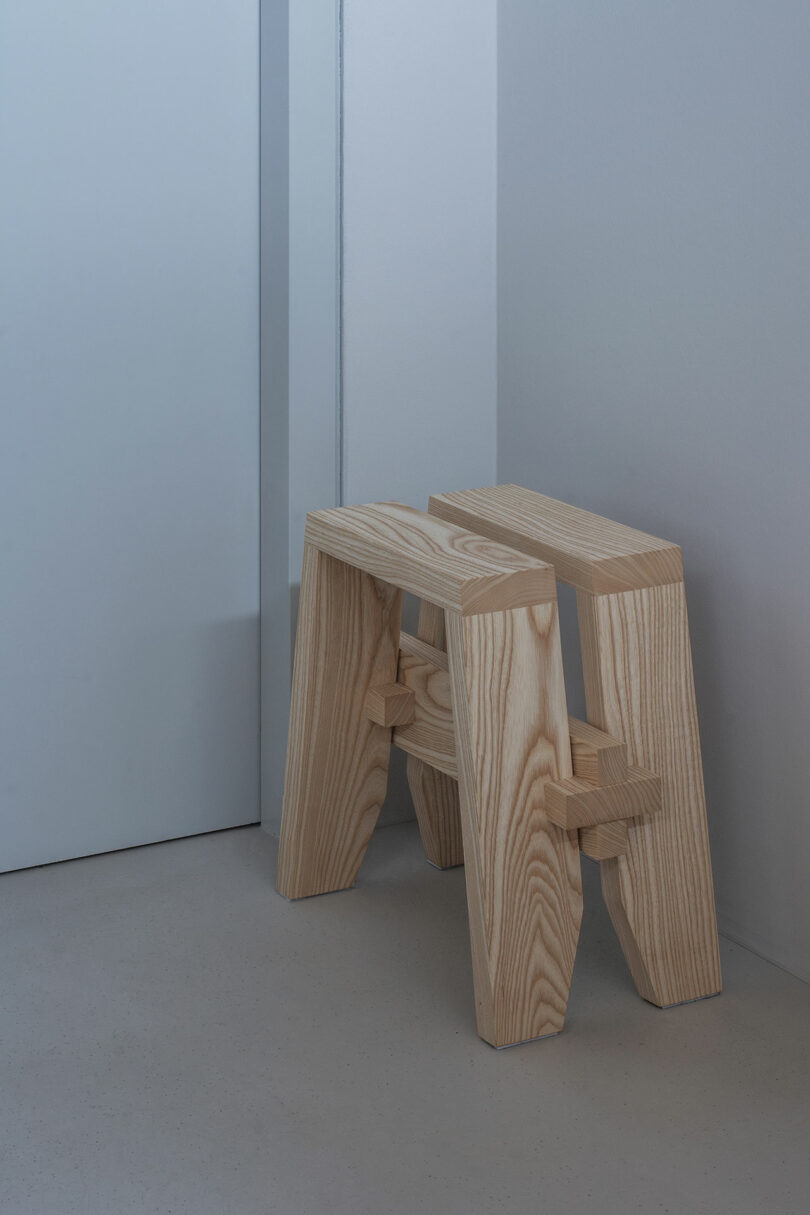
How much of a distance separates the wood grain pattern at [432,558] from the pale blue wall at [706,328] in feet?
0.88

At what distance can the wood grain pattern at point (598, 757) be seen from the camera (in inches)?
46.1

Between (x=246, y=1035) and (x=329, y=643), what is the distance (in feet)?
1.43

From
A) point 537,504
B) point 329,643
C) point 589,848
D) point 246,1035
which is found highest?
point 537,504

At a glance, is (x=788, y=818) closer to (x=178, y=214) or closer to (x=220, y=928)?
(x=220, y=928)

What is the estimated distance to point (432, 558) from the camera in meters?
1.18

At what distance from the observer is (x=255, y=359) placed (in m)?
1.61

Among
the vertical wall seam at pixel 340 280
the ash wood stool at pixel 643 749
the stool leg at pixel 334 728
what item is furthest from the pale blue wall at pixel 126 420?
the ash wood stool at pixel 643 749

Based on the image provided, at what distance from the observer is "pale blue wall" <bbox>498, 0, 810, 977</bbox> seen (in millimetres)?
1217

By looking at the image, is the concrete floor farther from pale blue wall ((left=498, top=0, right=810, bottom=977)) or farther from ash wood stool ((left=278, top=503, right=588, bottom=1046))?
pale blue wall ((left=498, top=0, right=810, bottom=977))

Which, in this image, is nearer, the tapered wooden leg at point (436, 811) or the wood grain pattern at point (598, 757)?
the wood grain pattern at point (598, 757)

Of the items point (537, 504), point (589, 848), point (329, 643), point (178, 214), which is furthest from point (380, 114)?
point (589, 848)

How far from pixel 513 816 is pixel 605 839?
10 centimetres

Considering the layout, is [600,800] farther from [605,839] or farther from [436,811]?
[436,811]

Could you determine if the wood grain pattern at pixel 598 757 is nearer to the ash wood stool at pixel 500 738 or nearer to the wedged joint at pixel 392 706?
the ash wood stool at pixel 500 738
